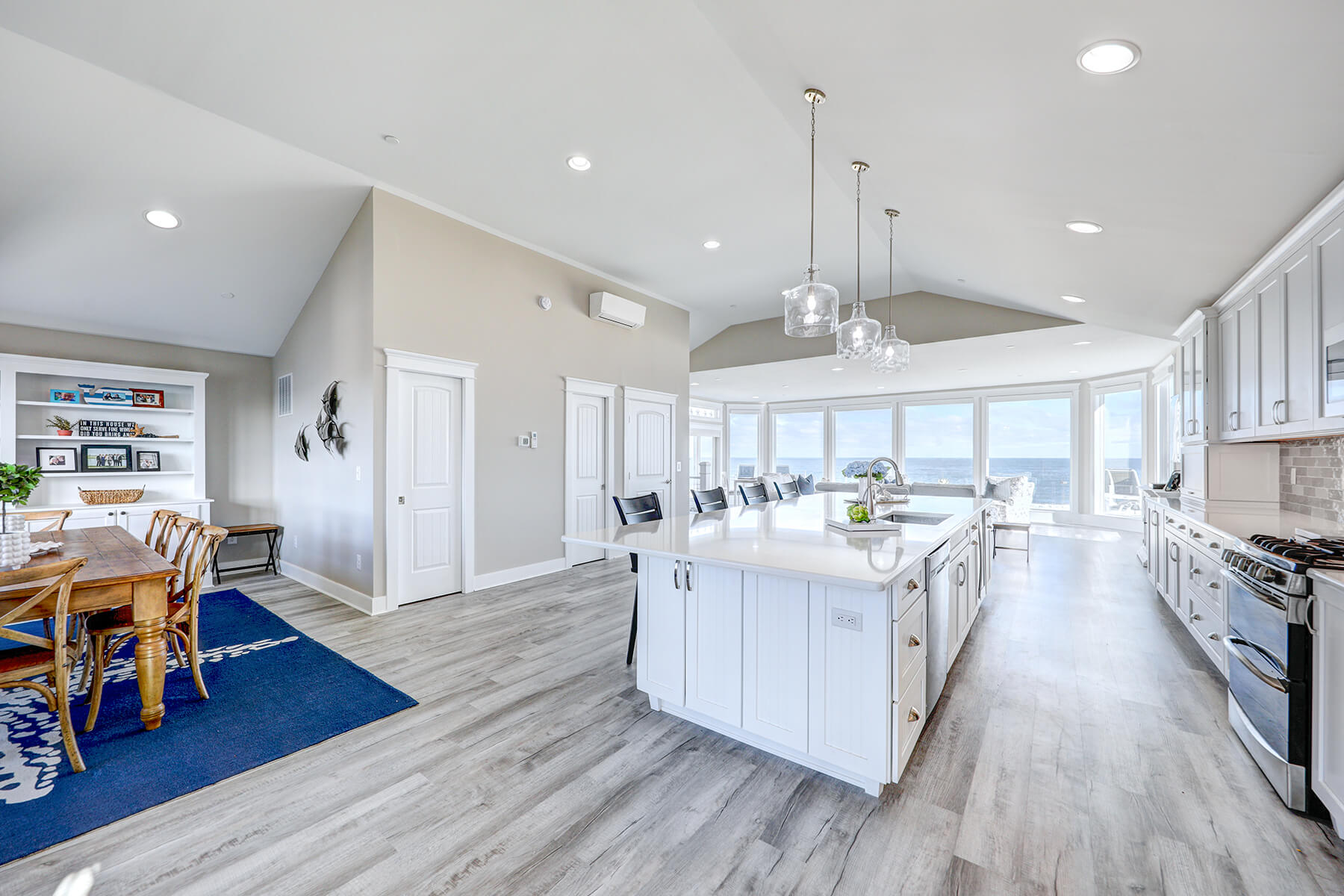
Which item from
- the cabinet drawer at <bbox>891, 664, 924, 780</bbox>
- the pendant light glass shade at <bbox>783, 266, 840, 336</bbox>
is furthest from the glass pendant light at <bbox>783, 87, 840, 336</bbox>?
the cabinet drawer at <bbox>891, 664, 924, 780</bbox>

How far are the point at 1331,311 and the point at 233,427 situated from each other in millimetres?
8091

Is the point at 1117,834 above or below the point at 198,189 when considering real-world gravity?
below

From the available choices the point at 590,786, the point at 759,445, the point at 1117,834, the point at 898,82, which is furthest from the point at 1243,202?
the point at 759,445

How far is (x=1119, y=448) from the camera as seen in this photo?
9000 millimetres

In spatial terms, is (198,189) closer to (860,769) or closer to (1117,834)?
(860,769)

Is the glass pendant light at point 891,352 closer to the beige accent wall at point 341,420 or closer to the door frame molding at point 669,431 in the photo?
the door frame molding at point 669,431

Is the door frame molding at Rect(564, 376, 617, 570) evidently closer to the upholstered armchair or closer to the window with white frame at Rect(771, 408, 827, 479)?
the upholstered armchair

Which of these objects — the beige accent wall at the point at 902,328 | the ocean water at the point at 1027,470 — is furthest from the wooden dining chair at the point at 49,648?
the ocean water at the point at 1027,470

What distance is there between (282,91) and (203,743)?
343 cm

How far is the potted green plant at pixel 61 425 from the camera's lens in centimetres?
486

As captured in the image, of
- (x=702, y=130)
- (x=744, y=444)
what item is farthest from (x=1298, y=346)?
(x=744, y=444)

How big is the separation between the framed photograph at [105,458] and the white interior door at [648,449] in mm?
4771

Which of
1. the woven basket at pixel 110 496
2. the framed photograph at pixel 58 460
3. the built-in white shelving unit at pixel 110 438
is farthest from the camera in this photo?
the woven basket at pixel 110 496

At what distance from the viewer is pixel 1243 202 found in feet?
7.27
